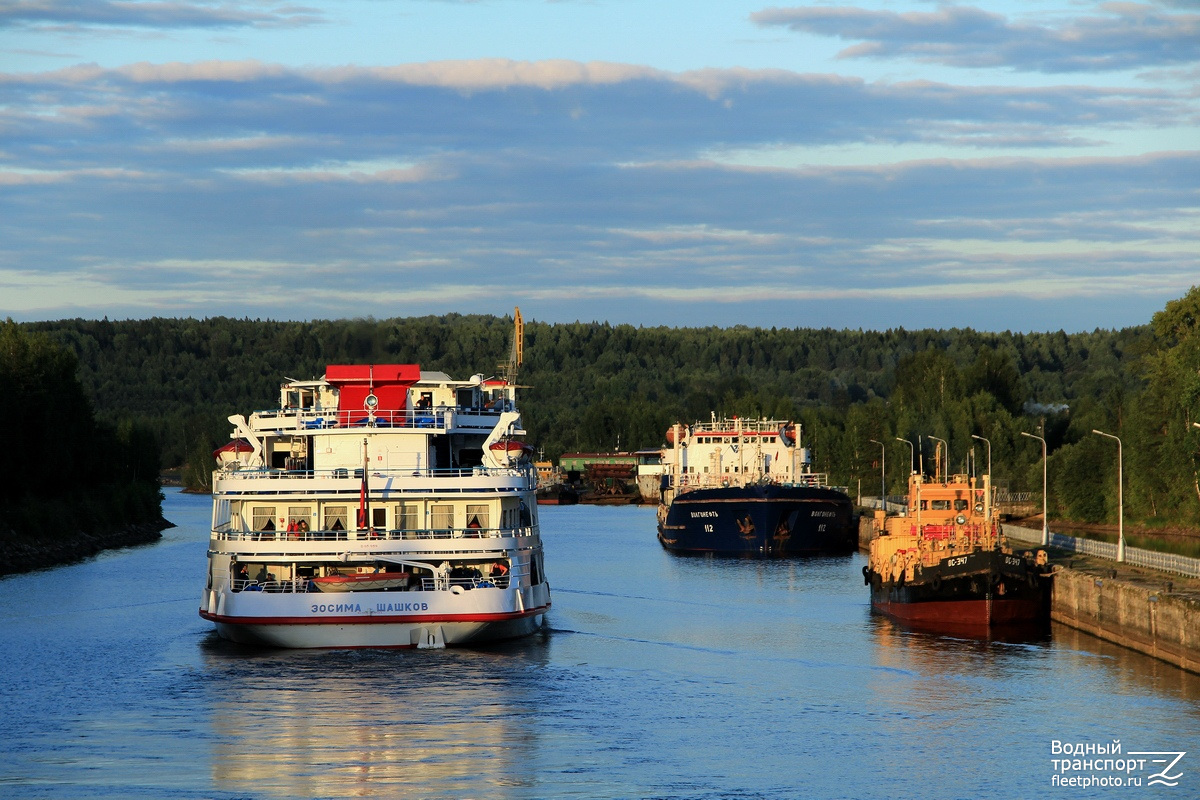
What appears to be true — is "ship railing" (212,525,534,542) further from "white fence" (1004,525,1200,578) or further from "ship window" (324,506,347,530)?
"white fence" (1004,525,1200,578)

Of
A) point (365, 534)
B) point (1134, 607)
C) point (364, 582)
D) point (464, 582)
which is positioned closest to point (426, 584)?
point (464, 582)

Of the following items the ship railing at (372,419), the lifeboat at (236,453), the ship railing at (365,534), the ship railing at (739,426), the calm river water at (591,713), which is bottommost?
the calm river water at (591,713)

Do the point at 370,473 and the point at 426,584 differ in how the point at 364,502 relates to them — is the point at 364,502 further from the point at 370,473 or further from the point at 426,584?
the point at 426,584

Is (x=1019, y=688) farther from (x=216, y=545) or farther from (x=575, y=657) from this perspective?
(x=216, y=545)

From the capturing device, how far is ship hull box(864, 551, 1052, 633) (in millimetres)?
56469

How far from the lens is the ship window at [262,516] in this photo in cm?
5188

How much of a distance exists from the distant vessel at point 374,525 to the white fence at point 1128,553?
81.4ft

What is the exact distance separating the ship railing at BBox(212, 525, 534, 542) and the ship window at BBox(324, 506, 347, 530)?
2.39 ft

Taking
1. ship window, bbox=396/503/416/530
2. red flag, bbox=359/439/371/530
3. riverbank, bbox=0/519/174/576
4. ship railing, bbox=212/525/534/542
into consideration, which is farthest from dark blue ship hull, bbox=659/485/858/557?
red flag, bbox=359/439/371/530

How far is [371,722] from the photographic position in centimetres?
3938

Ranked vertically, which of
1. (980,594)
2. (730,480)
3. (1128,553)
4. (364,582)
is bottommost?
(980,594)

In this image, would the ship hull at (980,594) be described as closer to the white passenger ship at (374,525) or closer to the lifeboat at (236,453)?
the white passenger ship at (374,525)

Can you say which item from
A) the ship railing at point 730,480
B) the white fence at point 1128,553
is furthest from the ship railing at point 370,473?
the ship railing at point 730,480

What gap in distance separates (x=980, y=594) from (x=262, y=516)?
27.2 meters
